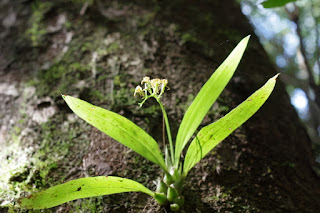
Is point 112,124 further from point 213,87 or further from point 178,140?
point 213,87

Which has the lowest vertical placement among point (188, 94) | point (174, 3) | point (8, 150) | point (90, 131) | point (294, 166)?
point (8, 150)

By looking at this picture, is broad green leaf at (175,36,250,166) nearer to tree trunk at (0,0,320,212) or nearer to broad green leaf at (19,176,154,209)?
tree trunk at (0,0,320,212)

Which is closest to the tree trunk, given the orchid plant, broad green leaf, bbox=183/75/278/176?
the orchid plant

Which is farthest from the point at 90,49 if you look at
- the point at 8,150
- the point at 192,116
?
the point at 192,116

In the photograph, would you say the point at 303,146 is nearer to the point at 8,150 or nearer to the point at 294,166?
the point at 294,166

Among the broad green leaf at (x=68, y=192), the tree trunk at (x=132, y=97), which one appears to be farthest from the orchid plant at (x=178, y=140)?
the tree trunk at (x=132, y=97)

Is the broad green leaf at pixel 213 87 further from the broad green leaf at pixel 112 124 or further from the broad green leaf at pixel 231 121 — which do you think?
the broad green leaf at pixel 112 124
